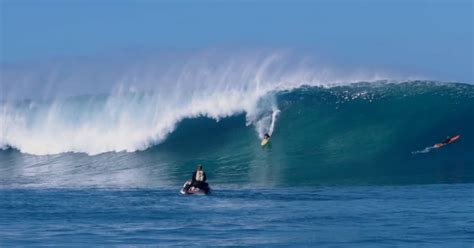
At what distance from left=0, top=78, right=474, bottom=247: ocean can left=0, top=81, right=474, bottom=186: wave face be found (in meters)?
0.05

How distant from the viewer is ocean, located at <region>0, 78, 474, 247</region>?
1530cm

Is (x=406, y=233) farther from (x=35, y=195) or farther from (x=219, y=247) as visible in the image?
(x=35, y=195)

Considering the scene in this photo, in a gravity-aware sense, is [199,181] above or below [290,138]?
below

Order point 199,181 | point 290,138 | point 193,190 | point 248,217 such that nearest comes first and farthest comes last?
point 248,217 < point 193,190 < point 199,181 < point 290,138

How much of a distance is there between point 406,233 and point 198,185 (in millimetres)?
6670

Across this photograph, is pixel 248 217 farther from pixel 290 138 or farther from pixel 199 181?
pixel 290 138

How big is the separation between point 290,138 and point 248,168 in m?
2.51

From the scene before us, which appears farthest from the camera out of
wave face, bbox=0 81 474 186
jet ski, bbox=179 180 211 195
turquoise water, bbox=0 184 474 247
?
wave face, bbox=0 81 474 186

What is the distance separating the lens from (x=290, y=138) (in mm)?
26922

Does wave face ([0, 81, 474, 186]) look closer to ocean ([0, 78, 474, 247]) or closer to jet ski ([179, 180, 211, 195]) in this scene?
ocean ([0, 78, 474, 247])

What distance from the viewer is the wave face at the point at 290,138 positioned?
23922 mm

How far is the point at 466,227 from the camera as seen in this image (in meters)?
15.3

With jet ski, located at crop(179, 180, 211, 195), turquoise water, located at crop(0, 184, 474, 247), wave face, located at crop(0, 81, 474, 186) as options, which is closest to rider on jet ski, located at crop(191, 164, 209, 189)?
jet ski, located at crop(179, 180, 211, 195)

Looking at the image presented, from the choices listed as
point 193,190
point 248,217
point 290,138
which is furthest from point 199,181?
point 290,138
